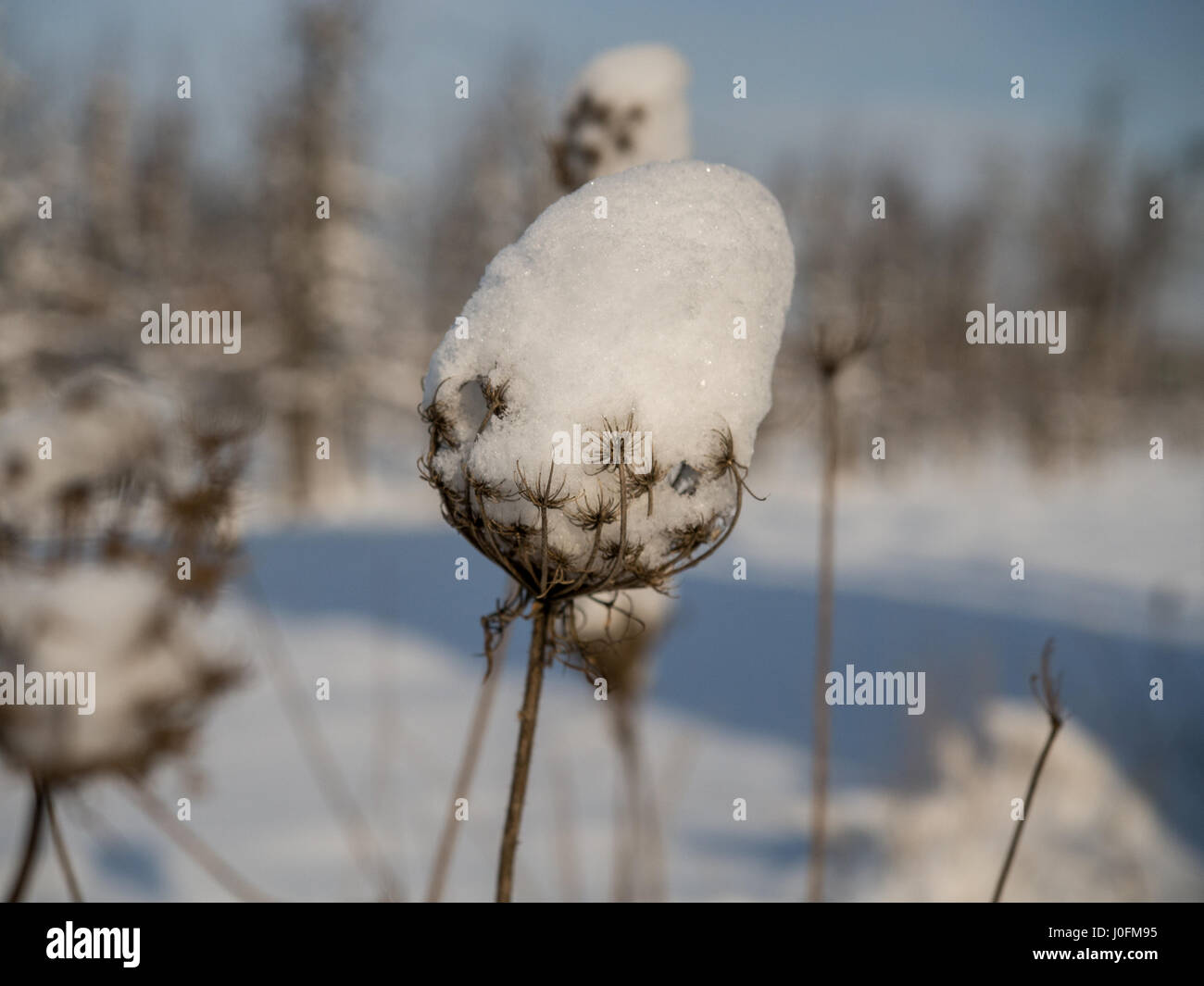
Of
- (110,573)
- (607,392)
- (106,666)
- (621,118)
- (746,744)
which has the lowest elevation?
(746,744)

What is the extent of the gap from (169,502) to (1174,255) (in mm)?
40800

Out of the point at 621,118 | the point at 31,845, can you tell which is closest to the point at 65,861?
the point at 31,845

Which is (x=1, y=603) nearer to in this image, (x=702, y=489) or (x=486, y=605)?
(x=702, y=489)

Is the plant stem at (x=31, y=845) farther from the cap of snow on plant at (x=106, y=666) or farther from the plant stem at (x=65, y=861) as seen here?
the plant stem at (x=65, y=861)

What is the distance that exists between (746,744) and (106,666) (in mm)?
6121

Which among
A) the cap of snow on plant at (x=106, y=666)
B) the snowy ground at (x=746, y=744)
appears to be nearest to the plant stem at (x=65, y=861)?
the cap of snow on plant at (x=106, y=666)

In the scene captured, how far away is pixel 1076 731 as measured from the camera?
6.40 m

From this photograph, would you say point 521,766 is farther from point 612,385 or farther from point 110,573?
point 110,573

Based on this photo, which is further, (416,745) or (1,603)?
(416,745)

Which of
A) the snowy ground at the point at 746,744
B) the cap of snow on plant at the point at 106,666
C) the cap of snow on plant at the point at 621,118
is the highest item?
the cap of snow on plant at the point at 621,118

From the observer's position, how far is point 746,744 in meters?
7.36

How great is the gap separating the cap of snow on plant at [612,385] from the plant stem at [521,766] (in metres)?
0.09

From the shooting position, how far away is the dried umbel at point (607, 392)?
3.56 ft
